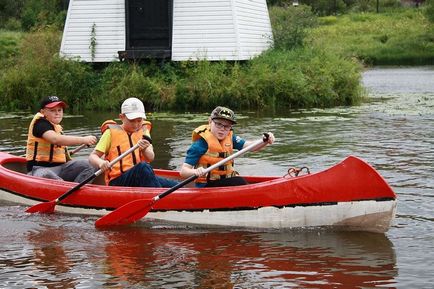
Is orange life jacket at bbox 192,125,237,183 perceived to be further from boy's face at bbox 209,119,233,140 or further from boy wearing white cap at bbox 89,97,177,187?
boy wearing white cap at bbox 89,97,177,187

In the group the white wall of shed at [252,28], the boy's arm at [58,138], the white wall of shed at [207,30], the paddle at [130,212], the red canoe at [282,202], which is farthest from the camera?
the white wall of shed at [252,28]

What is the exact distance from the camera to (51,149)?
9969mm

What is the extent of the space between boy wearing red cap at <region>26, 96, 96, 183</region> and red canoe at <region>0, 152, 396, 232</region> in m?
0.81

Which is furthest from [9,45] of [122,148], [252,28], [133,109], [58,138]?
[133,109]

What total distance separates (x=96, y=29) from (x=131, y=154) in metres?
14.6

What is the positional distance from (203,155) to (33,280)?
2380 millimetres

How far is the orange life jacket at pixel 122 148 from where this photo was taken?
29.5 ft

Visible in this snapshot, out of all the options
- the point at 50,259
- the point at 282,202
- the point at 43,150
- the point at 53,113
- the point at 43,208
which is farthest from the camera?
the point at 43,150

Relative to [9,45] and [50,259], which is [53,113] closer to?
[50,259]

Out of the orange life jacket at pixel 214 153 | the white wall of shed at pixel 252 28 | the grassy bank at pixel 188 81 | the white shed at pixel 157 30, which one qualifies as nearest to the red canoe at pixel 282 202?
the orange life jacket at pixel 214 153

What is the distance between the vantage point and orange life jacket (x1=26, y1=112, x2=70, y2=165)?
9.91 m

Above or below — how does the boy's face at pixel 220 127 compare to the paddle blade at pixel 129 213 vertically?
above

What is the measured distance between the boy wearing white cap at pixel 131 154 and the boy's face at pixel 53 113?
1.06 metres

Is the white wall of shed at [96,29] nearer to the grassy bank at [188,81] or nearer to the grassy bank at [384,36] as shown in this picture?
the grassy bank at [188,81]
